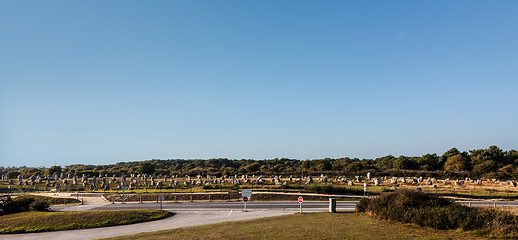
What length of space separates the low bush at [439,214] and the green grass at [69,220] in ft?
60.7

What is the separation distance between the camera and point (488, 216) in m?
16.8

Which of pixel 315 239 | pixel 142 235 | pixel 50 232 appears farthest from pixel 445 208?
pixel 50 232

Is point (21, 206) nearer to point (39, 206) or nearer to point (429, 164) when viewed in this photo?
point (39, 206)

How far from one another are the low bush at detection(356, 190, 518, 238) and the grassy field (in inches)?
27.6

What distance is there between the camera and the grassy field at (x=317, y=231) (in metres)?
15.6

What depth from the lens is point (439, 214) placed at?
17359 mm

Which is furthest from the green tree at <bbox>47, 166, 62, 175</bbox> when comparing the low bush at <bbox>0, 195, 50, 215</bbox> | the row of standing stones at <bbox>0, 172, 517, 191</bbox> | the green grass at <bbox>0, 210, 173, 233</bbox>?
the green grass at <bbox>0, 210, 173, 233</bbox>

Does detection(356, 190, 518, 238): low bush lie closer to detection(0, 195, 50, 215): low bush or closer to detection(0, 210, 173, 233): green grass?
detection(0, 210, 173, 233): green grass

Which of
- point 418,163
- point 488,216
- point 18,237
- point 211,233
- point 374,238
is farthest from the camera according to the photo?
point 418,163

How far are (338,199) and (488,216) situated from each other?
23723mm

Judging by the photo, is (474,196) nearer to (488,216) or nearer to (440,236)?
(488,216)

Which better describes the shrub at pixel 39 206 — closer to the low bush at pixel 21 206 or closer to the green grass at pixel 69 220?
the low bush at pixel 21 206

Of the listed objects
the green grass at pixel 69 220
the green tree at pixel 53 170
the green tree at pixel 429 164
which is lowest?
the green tree at pixel 53 170

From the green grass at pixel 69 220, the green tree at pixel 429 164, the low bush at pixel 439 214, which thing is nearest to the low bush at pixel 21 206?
the green grass at pixel 69 220
